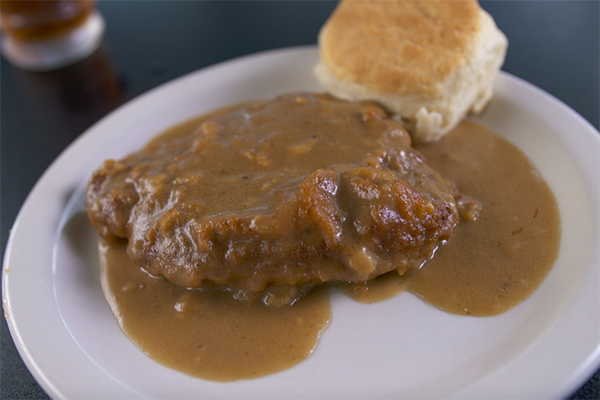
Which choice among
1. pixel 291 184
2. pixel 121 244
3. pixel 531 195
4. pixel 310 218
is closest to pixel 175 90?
pixel 121 244

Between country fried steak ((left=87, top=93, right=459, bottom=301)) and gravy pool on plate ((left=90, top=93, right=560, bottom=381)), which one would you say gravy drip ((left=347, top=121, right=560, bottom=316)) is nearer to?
gravy pool on plate ((left=90, top=93, right=560, bottom=381))

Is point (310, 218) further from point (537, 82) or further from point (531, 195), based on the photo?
point (537, 82)

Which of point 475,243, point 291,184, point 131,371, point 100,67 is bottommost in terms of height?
point 100,67

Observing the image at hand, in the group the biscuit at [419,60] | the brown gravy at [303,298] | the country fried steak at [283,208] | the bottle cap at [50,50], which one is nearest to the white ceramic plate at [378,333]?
the brown gravy at [303,298]

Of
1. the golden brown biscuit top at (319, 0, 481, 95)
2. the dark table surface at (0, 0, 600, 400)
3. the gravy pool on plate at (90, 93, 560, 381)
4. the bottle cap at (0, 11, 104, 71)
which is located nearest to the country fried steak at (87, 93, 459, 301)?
the gravy pool on plate at (90, 93, 560, 381)

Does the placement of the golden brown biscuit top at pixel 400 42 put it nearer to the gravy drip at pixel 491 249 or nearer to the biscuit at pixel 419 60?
the biscuit at pixel 419 60
